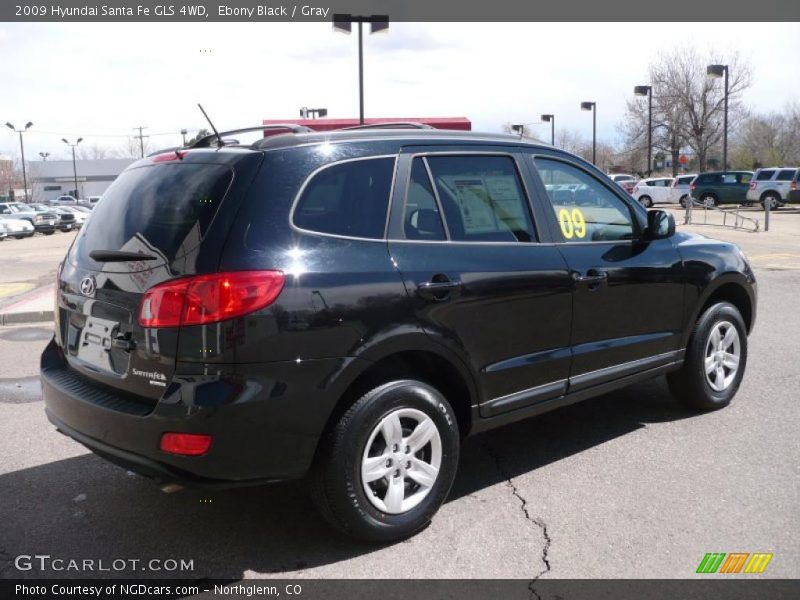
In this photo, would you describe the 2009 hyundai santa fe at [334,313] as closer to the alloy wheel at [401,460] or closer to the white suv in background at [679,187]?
the alloy wheel at [401,460]

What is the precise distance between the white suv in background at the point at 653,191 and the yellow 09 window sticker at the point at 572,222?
37251 millimetres

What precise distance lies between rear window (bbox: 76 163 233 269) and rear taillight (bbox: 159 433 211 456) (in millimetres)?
718

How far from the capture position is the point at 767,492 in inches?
154

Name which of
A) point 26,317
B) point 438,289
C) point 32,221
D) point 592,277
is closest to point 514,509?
point 438,289

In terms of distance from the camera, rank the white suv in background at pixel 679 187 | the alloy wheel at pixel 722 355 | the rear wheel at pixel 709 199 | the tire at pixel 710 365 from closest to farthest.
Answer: the tire at pixel 710 365 → the alloy wheel at pixel 722 355 → the rear wheel at pixel 709 199 → the white suv in background at pixel 679 187

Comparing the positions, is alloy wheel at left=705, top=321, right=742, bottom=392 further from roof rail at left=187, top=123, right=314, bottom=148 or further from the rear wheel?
the rear wheel

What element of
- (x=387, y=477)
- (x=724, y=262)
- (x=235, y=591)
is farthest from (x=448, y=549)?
(x=724, y=262)

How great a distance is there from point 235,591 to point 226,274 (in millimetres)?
1290

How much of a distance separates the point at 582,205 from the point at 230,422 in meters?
2.61

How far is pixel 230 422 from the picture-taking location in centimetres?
291

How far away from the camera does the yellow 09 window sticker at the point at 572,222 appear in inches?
168

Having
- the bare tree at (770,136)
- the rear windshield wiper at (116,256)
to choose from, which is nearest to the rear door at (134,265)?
the rear windshield wiper at (116,256)

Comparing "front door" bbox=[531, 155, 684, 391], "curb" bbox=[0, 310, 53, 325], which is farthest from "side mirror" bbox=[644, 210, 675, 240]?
"curb" bbox=[0, 310, 53, 325]

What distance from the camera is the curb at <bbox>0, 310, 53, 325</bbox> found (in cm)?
923
